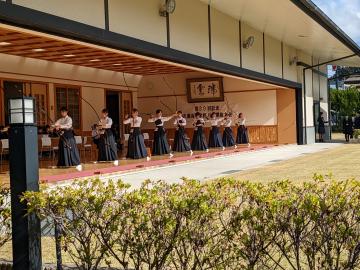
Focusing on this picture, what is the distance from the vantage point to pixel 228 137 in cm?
1939

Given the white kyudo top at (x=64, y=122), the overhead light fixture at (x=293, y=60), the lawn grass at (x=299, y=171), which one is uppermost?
the overhead light fixture at (x=293, y=60)

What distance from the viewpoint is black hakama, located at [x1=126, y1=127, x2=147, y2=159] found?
1355 cm

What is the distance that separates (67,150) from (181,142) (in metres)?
6.13

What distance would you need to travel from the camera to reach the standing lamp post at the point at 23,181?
3590 millimetres

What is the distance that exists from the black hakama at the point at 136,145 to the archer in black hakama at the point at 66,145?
235 centimetres

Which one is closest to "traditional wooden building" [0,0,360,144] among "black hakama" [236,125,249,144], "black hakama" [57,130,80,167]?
"black hakama" [236,125,249,144]

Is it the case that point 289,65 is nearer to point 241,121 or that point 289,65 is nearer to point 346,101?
point 241,121

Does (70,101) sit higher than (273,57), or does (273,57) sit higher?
(273,57)

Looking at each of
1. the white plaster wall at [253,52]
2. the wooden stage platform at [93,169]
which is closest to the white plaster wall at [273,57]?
the white plaster wall at [253,52]

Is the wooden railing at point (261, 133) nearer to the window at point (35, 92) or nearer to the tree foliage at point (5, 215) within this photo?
the window at point (35, 92)

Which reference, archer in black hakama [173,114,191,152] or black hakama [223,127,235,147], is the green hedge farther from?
black hakama [223,127,235,147]

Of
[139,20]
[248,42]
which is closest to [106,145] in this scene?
[139,20]

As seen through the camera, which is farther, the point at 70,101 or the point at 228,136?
the point at 228,136

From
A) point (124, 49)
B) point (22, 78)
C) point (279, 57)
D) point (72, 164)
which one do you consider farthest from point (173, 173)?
point (279, 57)
